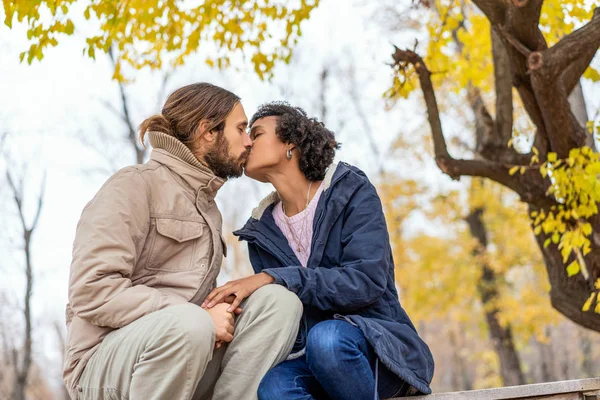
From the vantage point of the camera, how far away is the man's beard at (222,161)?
3.31 metres

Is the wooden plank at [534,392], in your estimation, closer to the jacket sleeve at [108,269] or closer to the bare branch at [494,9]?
the jacket sleeve at [108,269]

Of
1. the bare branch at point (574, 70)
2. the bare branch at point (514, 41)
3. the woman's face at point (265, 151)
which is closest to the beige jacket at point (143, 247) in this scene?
the woman's face at point (265, 151)

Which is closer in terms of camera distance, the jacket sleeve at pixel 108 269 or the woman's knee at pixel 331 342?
the jacket sleeve at pixel 108 269

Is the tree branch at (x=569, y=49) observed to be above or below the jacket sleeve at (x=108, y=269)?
above

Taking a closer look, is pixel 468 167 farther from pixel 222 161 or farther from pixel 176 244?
pixel 176 244

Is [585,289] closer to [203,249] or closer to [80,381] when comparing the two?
Result: [203,249]

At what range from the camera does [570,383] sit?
3195 mm

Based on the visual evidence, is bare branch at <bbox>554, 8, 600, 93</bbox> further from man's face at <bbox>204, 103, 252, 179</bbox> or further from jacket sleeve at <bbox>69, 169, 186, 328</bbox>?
jacket sleeve at <bbox>69, 169, 186, 328</bbox>

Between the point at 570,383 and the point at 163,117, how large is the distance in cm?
235

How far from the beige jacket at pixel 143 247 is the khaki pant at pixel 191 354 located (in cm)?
11

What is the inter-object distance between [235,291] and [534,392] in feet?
4.82

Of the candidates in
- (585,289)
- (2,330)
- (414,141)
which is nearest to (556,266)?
(585,289)

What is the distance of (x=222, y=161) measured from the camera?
3.33 metres

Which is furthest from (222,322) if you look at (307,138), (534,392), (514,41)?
(514,41)
